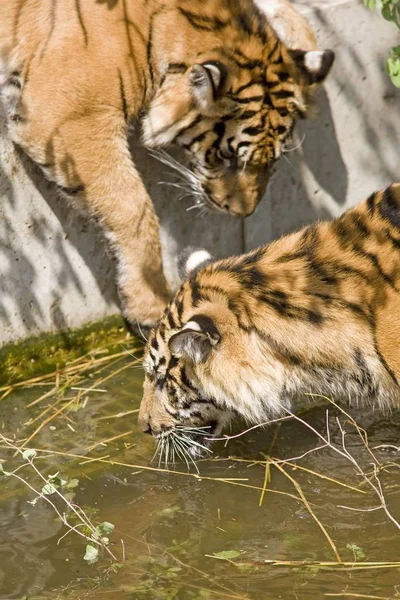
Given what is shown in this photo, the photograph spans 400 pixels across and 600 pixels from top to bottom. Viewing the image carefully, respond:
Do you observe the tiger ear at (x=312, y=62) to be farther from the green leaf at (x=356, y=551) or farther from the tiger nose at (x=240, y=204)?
the green leaf at (x=356, y=551)

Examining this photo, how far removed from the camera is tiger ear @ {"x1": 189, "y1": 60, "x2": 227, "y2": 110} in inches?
173

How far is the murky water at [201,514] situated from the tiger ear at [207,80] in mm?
1341

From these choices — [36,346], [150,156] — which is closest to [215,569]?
[36,346]

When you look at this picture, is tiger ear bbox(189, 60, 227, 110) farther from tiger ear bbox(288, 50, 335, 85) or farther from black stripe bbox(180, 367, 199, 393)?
black stripe bbox(180, 367, 199, 393)

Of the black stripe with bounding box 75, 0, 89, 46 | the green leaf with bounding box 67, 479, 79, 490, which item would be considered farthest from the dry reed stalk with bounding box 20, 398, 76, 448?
the black stripe with bounding box 75, 0, 89, 46

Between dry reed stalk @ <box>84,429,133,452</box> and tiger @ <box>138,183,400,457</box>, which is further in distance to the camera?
dry reed stalk @ <box>84,429,133,452</box>

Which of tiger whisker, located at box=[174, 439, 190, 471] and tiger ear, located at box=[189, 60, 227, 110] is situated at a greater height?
tiger ear, located at box=[189, 60, 227, 110]

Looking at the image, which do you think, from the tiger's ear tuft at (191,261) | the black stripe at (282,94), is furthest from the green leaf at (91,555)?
the black stripe at (282,94)

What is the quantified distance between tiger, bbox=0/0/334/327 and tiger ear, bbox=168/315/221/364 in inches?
41.5

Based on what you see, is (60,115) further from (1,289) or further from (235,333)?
(235,333)

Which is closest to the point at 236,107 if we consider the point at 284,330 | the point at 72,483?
the point at 284,330

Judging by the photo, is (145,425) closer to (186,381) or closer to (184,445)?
(184,445)

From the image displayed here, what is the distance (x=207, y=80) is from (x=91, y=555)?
2.02m

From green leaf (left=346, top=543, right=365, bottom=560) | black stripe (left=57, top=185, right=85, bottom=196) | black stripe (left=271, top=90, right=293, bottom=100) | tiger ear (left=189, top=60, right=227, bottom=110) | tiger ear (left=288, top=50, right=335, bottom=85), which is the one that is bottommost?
green leaf (left=346, top=543, right=365, bottom=560)
